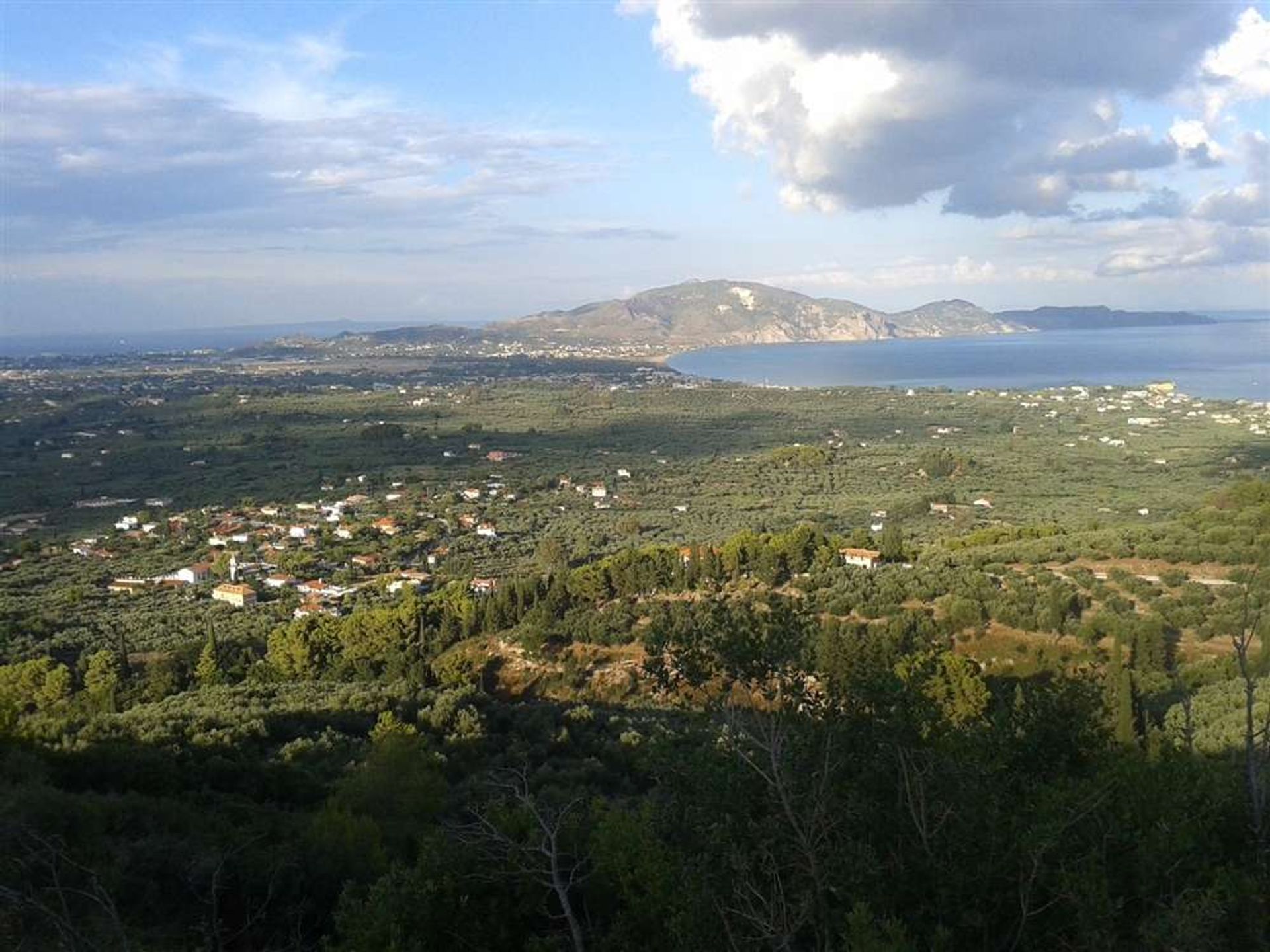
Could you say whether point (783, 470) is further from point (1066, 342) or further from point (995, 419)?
point (1066, 342)

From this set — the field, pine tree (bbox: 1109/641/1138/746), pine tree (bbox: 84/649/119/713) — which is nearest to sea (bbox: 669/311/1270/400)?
the field

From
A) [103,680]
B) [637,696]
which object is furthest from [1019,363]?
[103,680]

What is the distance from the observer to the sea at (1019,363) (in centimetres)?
9162

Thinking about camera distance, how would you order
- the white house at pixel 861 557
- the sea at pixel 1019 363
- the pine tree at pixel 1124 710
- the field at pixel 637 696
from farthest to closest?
the sea at pixel 1019 363 < the white house at pixel 861 557 < the pine tree at pixel 1124 710 < the field at pixel 637 696

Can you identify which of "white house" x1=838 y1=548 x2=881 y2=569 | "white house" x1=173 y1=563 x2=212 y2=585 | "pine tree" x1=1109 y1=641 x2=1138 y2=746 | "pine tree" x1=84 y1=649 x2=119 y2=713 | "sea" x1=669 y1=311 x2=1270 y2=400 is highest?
"sea" x1=669 y1=311 x2=1270 y2=400

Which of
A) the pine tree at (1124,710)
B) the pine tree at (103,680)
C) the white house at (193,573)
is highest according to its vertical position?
the pine tree at (1124,710)

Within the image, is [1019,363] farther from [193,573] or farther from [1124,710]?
[1124,710]

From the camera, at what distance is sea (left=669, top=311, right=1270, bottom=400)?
3607 inches

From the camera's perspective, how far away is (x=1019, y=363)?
12094 cm

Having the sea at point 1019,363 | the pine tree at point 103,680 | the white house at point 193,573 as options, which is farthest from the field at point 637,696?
the sea at point 1019,363

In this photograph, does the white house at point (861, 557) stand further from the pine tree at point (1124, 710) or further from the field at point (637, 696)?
the pine tree at point (1124, 710)

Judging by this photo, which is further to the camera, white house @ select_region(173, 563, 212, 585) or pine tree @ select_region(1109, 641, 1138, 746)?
white house @ select_region(173, 563, 212, 585)

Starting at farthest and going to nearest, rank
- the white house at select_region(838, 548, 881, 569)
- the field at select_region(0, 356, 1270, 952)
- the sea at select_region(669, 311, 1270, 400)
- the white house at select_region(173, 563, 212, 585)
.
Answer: the sea at select_region(669, 311, 1270, 400), the white house at select_region(173, 563, 212, 585), the white house at select_region(838, 548, 881, 569), the field at select_region(0, 356, 1270, 952)

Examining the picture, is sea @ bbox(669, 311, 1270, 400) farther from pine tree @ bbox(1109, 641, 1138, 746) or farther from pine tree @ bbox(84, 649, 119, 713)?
pine tree @ bbox(84, 649, 119, 713)
